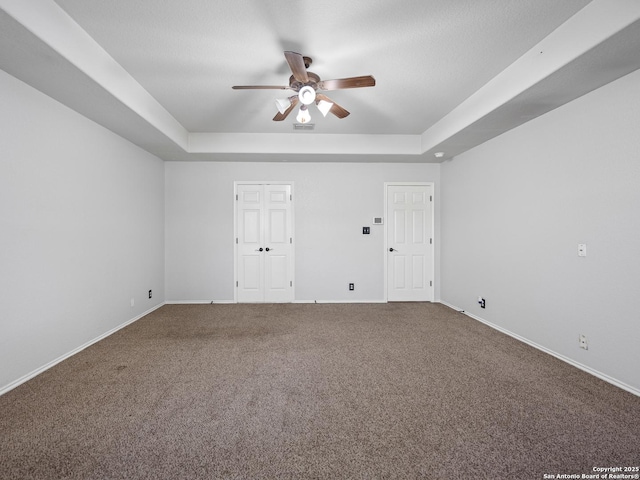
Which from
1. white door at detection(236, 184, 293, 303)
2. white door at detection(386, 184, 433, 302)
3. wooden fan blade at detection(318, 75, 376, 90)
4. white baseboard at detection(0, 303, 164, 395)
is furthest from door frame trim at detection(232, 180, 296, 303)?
wooden fan blade at detection(318, 75, 376, 90)

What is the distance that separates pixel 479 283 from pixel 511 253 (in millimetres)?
764

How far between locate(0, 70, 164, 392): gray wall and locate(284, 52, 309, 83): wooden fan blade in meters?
2.29

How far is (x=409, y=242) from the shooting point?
16.6ft

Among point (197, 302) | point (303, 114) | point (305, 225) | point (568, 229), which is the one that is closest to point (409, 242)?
point (305, 225)

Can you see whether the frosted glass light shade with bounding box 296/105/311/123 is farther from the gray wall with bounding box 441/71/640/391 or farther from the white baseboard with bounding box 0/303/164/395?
the white baseboard with bounding box 0/303/164/395

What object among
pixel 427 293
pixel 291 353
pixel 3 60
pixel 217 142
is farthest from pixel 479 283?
pixel 3 60

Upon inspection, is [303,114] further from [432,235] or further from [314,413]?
[432,235]

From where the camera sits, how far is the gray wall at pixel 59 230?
226 centimetres

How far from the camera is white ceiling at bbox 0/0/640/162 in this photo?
6.19 feet

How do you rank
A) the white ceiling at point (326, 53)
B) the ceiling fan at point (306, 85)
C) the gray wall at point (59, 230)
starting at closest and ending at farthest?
the white ceiling at point (326, 53) < the ceiling fan at point (306, 85) < the gray wall at point (59, 230)

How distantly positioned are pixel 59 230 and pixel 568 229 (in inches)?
197

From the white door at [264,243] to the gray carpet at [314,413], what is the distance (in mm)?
1775

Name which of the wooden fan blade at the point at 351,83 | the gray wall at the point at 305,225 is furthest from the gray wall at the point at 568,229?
the wooden fan blade at the point at 351,83

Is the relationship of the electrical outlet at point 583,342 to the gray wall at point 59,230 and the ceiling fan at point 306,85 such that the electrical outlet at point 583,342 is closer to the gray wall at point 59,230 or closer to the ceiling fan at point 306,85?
the ceiling fan at point 306,85
